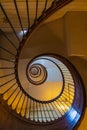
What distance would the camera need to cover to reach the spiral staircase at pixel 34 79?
9.41 ft

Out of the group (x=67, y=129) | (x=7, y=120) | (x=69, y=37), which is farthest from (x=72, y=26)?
(x=7, y=120)

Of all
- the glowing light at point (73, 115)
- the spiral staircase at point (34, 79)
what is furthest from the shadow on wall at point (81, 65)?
the glowing light at point (73, 115)

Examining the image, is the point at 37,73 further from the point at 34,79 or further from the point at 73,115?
the point at 73,115

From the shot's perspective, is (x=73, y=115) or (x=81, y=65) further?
(x=81, y=65)

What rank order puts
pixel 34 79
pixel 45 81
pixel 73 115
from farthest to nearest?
pixel 34 79 → pixel 45 81 → pixel 73 115

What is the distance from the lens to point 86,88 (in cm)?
448

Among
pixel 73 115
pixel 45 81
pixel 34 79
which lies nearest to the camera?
pixel 73 115

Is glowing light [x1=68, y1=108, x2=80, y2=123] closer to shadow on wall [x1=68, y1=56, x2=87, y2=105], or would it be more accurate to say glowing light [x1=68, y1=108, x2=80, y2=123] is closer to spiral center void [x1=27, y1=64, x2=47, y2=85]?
shadow on wall [x1=68, y1=56, x2=87, y2=105]

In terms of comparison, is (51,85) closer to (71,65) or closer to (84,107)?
(71,65)

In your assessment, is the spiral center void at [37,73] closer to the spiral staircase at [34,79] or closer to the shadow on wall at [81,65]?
the spiral staircase at [34,79]

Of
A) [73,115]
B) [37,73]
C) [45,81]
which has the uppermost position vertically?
[37,73]

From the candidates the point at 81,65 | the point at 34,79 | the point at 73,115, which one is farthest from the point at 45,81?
the point at 73,115

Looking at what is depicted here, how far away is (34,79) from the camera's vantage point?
7.33 m

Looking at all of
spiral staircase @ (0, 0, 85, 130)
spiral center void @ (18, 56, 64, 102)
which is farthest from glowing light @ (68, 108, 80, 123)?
spiral center void @ (18, 56, 64, 102)
